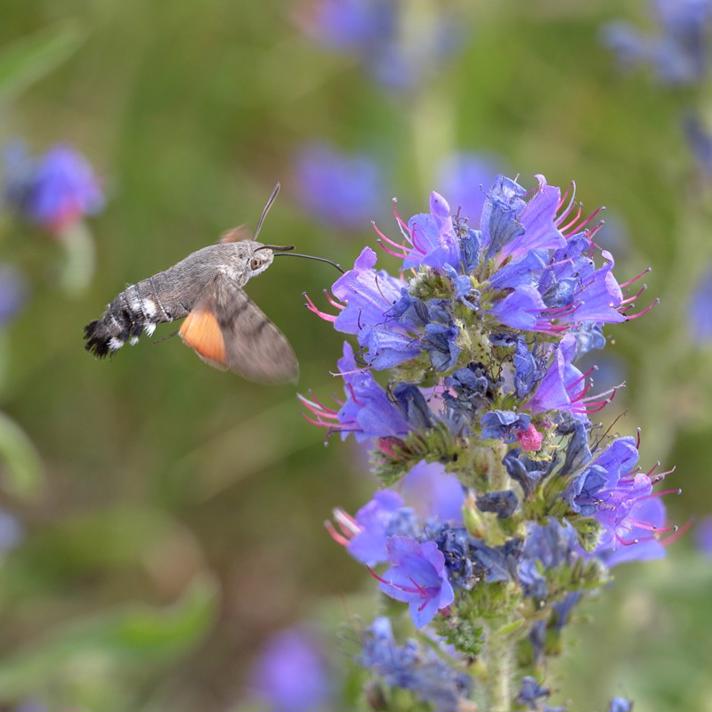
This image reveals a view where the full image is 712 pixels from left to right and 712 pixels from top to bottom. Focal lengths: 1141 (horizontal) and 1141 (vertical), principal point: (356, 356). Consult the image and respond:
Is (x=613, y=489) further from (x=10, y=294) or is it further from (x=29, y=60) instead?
(x=10, y=294)

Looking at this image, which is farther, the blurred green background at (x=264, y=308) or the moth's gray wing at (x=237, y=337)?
the blurred green background at (x=264, y=308)

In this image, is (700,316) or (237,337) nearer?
(237,337)

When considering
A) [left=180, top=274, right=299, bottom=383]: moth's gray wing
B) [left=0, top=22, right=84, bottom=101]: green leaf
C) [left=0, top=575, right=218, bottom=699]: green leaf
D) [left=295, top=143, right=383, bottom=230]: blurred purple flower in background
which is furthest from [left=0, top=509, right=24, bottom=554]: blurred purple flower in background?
[left=295, top=143, right=383, bottom=230]: blurred purple flower in background

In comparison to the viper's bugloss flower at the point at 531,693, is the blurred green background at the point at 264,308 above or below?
below

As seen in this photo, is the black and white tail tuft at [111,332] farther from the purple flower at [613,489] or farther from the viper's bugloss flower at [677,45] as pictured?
the viper's bugloss flower at [677,45]

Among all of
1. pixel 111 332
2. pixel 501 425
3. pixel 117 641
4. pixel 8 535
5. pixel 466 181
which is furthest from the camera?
pixel 466 181

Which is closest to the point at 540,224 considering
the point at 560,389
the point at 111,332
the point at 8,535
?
the point at 560,389

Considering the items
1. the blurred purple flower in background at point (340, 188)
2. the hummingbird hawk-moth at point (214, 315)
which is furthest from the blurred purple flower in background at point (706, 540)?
the blurred purple flower in background at point (340, 188)

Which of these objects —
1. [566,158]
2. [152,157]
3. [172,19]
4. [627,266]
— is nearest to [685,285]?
[627,266]
